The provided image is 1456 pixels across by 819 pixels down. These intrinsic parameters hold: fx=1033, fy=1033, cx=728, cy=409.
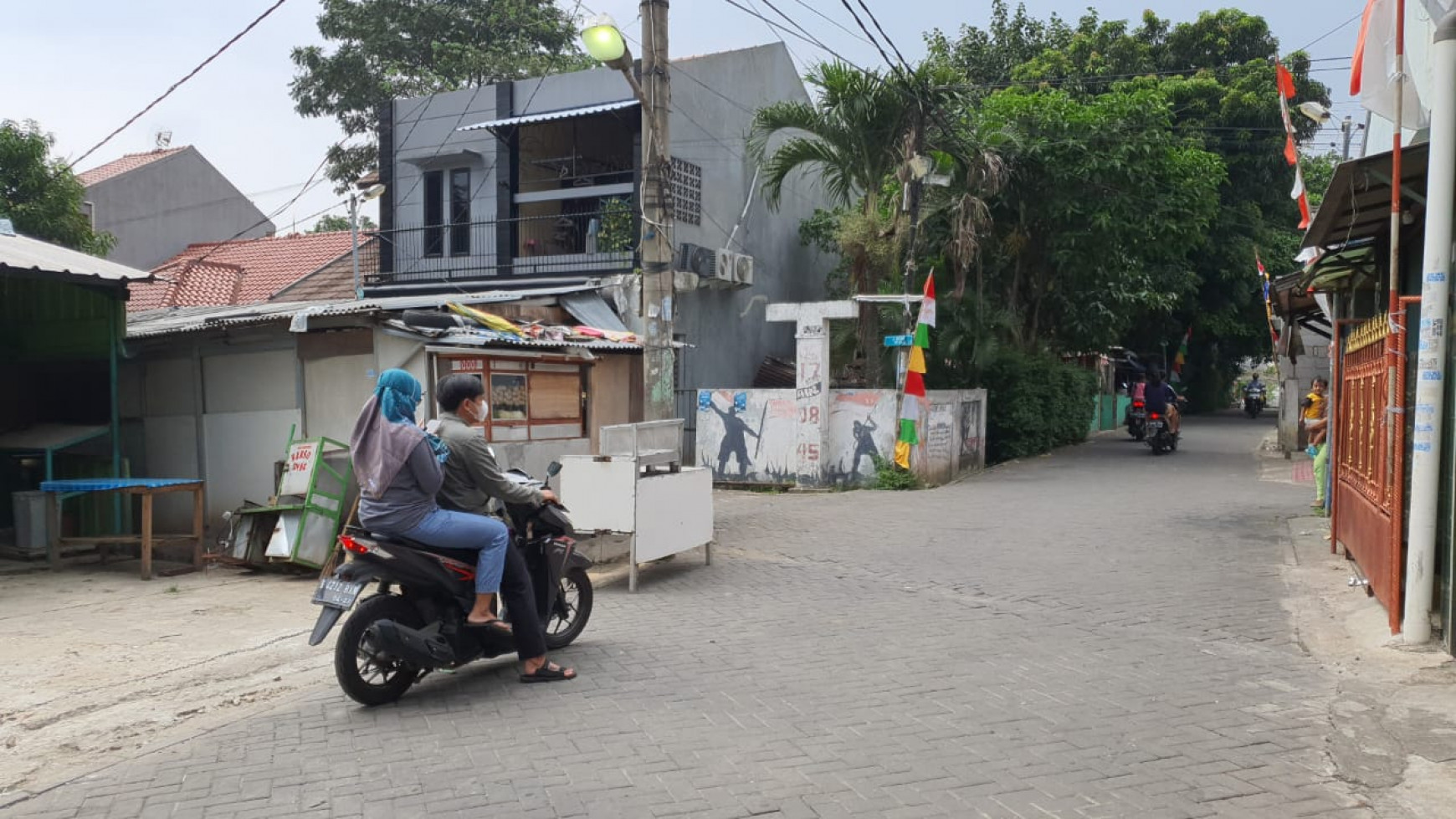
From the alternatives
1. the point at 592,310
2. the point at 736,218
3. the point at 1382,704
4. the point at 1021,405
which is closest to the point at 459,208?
the point at 736,218

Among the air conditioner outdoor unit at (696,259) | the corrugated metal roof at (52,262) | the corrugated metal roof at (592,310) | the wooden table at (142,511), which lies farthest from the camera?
the air conditioner outdoor unit at (696,259)

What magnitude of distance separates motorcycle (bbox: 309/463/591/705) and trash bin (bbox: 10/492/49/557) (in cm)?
636

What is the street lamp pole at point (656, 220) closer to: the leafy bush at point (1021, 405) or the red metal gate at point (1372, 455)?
the red metal gate at point (1372, 455)

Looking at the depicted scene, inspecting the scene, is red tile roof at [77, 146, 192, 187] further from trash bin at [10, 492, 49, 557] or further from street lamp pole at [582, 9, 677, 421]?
street lamp pole at [582, 9, 677, 421]

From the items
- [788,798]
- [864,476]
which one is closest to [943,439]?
[864,476]

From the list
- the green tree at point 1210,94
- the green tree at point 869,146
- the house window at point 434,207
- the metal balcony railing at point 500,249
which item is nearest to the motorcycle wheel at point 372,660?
the metal balcony railing at point 500,249

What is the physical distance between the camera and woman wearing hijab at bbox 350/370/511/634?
513cm

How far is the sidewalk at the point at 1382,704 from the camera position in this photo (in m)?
4.18

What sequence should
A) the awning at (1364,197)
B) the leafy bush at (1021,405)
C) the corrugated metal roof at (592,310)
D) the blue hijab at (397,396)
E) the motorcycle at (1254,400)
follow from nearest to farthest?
the blue hijab at (397,396), the awning at (1364,197), the corrugated metal roof at (592,310), the leafy bush at (1021,405), the motorcycle at (1254,400)

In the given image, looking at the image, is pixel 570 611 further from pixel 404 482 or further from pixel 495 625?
pixel 404 482

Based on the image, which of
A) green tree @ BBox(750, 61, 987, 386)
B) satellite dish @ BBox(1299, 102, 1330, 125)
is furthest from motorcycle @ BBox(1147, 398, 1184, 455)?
satellite dish @ BBox(1299, 102, 1330, 125)

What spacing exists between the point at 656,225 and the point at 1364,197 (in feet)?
19.4

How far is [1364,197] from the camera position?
6.43 meters

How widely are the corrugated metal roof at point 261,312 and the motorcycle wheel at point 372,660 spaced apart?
16.0 feet
